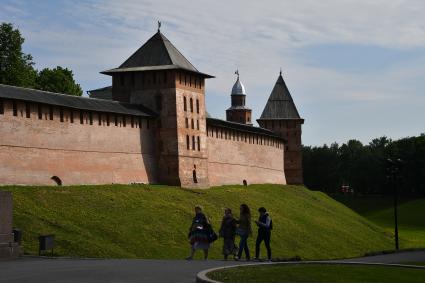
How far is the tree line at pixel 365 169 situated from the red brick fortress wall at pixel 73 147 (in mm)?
55102

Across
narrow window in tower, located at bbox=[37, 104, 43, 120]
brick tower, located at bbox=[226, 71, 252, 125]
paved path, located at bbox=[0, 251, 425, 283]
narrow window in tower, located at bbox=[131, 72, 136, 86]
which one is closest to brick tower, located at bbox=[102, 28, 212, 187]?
narrow window in tower, located at bbox=[131, 72, 136, 86]

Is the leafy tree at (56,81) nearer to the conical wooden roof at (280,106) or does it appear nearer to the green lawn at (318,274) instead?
the conical wooden roof at (280,106)

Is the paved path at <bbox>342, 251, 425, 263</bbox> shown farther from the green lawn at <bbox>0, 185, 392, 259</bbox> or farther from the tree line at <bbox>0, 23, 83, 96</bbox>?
the tree line at <bbox>0, 23, 83, 96</bbox>

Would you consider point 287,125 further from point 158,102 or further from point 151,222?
point 151,222

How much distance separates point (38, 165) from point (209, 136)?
63.0ft

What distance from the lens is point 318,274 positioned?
656 inches

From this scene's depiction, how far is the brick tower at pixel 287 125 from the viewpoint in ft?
281

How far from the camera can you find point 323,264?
19094 millimetres

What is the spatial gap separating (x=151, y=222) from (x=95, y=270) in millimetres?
22843

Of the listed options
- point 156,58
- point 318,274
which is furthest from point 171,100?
point 318,274

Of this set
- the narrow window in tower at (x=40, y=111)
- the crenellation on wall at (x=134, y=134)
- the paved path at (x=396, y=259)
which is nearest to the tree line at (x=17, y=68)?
the crenellation on wall at (x=134, y=134)

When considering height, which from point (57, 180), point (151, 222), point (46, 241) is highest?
point (57, 180)

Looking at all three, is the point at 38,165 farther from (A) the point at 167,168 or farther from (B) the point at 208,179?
(B) the point at 208,179

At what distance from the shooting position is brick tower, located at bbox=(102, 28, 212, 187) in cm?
5284
